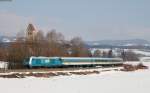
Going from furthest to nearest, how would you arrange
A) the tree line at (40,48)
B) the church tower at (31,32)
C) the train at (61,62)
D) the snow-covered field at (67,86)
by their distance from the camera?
the church tower at (31,32)
the tree line at (40,48)
the train at (61,62)
the snow-covered field at (67,86)

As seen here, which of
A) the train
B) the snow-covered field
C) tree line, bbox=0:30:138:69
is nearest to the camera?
the snow-covered field

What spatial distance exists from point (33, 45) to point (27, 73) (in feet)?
125

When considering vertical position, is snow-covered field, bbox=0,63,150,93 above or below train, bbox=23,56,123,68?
below

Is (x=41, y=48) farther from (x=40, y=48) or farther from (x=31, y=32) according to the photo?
(x=31, y=32)

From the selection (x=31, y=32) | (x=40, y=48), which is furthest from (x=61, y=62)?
(x=31, y=32)

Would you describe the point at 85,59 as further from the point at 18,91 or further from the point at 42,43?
the point at 18,91

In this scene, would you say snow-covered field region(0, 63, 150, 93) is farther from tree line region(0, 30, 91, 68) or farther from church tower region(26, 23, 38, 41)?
church tower region(26, 23, 38, 41)

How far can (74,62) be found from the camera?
66.4 metres

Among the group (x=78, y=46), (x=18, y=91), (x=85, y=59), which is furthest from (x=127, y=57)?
(x=18, y=91)

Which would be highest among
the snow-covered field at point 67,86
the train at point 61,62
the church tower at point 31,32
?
the church tower at point 31,32

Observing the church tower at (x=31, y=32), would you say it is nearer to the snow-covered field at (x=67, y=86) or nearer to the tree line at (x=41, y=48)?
the tree line at (x=41, y=48)

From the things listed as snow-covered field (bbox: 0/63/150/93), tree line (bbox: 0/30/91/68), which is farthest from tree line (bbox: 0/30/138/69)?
snow-covered field (bbox: 0/63/150/93)

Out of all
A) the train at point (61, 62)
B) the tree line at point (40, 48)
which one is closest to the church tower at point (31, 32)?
the tree line at point (40, 48)

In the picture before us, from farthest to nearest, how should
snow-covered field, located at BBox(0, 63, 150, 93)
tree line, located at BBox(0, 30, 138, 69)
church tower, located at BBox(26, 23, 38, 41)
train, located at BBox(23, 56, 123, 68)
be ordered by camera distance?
church tower, located at BBox(26, 23, 38, 41)
tree line, located at BBox(0, 30, 138, 69)
train, located at BBox(23, 56, 123, 68)
snow-covered field, located at BBox(0, 63, 150, 93)
